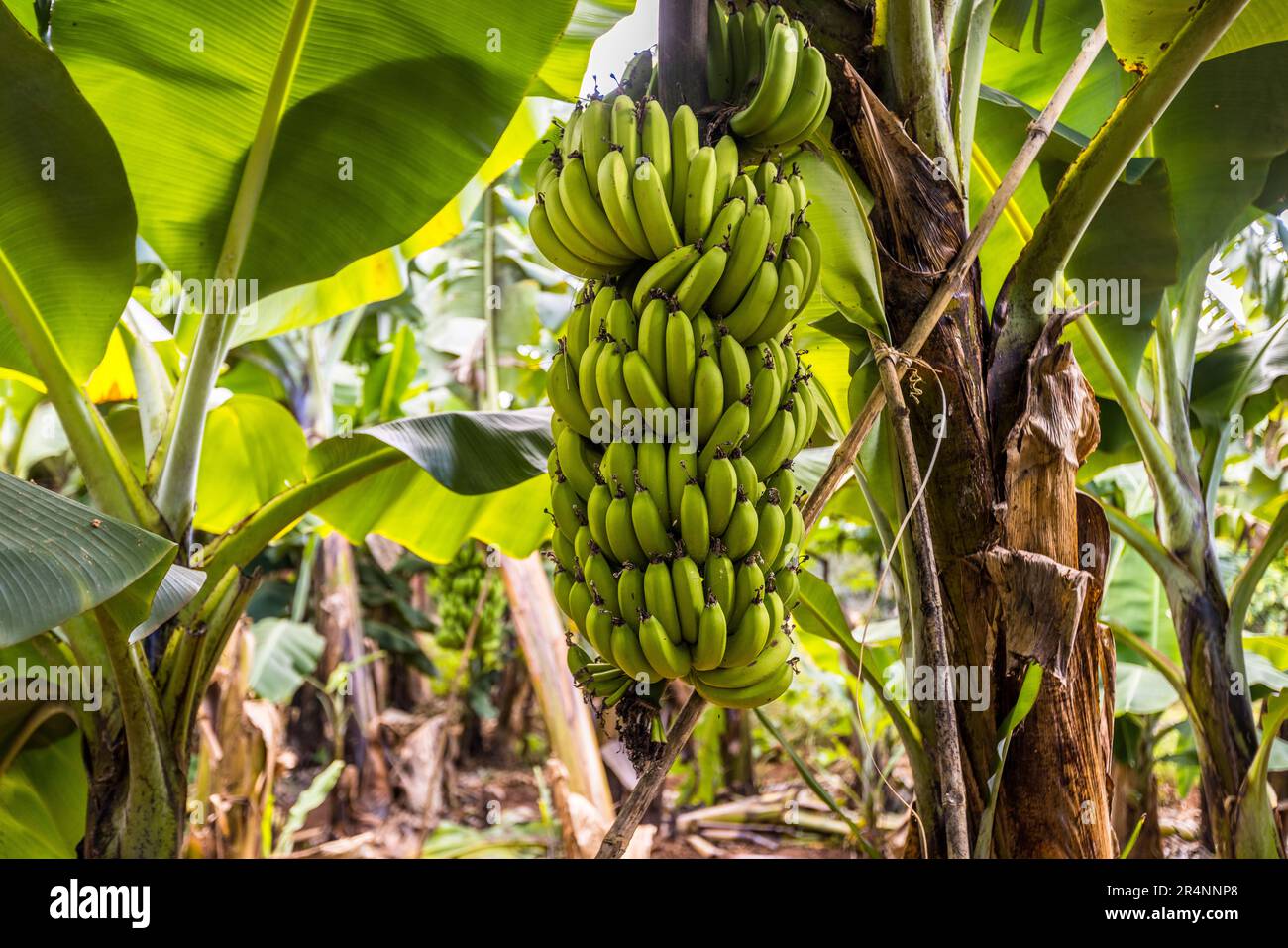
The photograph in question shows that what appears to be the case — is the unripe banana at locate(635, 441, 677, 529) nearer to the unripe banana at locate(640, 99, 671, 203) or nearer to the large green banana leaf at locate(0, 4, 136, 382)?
the unripe banana at locate(640, 99, 671, 203)

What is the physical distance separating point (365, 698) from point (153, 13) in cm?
313

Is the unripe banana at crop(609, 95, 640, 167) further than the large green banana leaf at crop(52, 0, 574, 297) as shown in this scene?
No

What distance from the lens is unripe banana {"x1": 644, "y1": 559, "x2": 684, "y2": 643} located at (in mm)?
747

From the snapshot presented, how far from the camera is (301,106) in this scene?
1330 millimetres

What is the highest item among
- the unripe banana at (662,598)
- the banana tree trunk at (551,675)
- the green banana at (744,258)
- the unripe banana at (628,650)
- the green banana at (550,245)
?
the green banana at (550,245)

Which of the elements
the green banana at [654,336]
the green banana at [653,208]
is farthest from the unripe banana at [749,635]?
the green banana at [653,208]

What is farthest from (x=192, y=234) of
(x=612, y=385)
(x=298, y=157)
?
(x=612, y=385)

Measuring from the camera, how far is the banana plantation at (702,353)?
804mm

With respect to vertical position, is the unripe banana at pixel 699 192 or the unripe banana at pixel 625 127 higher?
the unripe banana at pixel 625 127

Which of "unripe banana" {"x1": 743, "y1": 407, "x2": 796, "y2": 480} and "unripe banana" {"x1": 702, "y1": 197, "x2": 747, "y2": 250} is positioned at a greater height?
"unripe banana" {"x1": 702, "y1": 197, "x2": 747, "y2": 250}

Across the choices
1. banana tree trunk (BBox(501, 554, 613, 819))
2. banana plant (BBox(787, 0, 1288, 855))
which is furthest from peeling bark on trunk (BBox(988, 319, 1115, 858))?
banana tree trunk (BBox(501, 554, 613, 819))

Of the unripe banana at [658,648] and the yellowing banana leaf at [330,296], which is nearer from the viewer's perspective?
the unripe banana at [658,648]

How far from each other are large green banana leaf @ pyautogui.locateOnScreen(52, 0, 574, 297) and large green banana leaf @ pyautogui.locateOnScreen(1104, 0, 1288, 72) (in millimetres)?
747

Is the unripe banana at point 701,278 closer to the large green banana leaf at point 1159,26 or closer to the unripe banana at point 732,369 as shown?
the unripe banana at point 732,369
